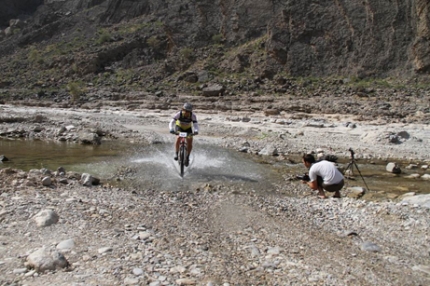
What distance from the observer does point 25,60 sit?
185 feet

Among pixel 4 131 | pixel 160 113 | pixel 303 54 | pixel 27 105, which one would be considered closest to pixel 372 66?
pixel 303 54

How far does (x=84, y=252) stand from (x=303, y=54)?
35056mm

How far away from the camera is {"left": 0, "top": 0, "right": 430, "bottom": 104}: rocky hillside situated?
33938 mm

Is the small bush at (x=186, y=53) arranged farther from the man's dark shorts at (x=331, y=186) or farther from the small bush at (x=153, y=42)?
the man's dark shorts at (x=331, y=186)

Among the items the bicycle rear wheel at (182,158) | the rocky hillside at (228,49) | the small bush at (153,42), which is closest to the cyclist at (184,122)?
the bicycle rear wheel at (182,158)

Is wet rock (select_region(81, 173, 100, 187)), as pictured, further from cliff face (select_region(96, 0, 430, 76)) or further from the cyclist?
cliff face (select_region(96, 0, 430, 76))

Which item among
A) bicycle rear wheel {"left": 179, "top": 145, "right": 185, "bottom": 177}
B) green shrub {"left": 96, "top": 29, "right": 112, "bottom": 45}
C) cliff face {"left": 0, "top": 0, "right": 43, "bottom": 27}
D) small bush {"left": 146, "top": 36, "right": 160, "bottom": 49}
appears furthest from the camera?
cliff face {"left": 0, "top": 0, "right": 43, "bottom": 27}

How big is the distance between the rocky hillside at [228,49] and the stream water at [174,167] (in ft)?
64.1

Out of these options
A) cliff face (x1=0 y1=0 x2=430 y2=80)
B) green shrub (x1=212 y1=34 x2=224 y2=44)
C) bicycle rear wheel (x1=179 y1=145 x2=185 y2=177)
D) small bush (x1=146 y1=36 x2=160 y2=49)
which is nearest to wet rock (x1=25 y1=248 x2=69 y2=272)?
bicycle rear wheel (x1=179 y1=145 x2=185 y2=177)

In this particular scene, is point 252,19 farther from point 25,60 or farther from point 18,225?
point 18,225

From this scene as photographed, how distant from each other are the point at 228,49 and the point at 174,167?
34.4m

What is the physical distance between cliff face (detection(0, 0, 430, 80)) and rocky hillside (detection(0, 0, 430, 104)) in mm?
86

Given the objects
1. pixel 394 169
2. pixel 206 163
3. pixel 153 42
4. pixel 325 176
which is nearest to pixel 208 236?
pixel 325 176

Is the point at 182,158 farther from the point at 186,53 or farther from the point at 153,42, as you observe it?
the point at 153,42
